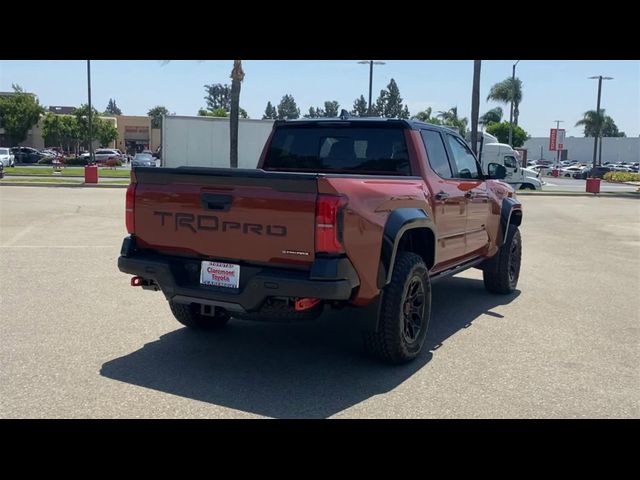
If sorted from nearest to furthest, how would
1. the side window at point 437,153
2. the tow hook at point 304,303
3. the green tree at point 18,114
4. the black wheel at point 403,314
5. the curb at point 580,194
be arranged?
the tow hook at point 304,303, the black wheel at point 403,314, the side window at point 437,153, the curb at point 580,194, the green tree at point 18,114

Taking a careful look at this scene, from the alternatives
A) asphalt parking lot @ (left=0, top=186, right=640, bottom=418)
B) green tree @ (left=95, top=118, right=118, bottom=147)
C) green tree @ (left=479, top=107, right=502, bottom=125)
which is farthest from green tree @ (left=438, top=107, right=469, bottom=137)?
asphalt parking lot @ (left=0, top=186, right=640, bottom=418)

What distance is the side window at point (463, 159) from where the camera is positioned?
6637 mm

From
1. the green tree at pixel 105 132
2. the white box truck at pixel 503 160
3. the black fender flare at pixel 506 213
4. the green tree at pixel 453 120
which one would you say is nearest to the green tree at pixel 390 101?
the green tree at pixel 453 120

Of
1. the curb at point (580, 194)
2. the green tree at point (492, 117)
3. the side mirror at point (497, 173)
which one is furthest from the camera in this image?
the green tree at point (492, 117)

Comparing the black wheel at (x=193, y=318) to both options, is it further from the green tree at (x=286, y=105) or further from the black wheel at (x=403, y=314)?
the green tree at (x=286, y=105)

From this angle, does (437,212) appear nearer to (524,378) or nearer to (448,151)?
(448,151)

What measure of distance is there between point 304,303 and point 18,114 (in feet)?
219

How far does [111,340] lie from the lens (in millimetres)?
5566

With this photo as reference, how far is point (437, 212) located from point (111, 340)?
3132 mm

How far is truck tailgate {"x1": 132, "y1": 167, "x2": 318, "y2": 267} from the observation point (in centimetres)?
427

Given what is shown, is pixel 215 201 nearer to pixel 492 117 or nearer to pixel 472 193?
pixel 472 193

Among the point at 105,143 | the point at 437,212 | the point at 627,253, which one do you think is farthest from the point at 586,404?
the point at 105,143

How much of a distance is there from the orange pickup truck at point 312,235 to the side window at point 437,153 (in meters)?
0.02

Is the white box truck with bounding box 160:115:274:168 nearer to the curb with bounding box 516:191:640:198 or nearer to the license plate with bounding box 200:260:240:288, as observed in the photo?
the curb with bounding box 516:191:640:198
